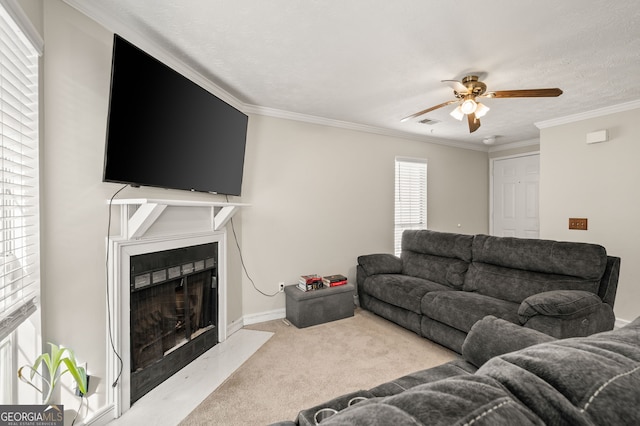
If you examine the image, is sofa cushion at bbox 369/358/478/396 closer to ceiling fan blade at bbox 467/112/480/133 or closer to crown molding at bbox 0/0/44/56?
ceiling fan blade at bbox 467/112/480/133

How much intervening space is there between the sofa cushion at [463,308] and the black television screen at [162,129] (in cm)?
228

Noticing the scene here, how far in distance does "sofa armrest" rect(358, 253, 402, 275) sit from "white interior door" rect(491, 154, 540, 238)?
2.59m

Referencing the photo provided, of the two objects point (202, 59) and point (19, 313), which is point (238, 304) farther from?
point (202, 59)

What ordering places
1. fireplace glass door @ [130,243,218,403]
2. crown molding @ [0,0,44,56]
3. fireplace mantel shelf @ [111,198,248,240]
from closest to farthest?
crown molding @ [0,0,44,56] < fireplace mantel shelf @ [111,198,248,240] < fireplace glass door @ [130,243,218,403]

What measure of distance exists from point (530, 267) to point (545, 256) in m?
0.16

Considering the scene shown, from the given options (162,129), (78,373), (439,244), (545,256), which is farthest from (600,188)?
(78,373)

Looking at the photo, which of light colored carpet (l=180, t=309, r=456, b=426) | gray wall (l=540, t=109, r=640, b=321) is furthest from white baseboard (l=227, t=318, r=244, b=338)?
gray wall (l=540, t=109, r=640, b=321)

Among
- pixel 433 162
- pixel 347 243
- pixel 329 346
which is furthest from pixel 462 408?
pixel 433 162

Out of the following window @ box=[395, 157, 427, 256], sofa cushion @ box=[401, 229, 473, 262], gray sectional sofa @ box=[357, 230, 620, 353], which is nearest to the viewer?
gray sectional sofa @ box=[357, 230, 620, 353]

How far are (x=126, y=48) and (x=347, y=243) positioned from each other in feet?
10.3

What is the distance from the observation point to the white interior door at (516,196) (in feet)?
16.0

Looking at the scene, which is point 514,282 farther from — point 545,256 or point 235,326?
point 235,326

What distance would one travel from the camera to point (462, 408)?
474 mm

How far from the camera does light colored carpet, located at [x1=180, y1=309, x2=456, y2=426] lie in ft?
6.44
